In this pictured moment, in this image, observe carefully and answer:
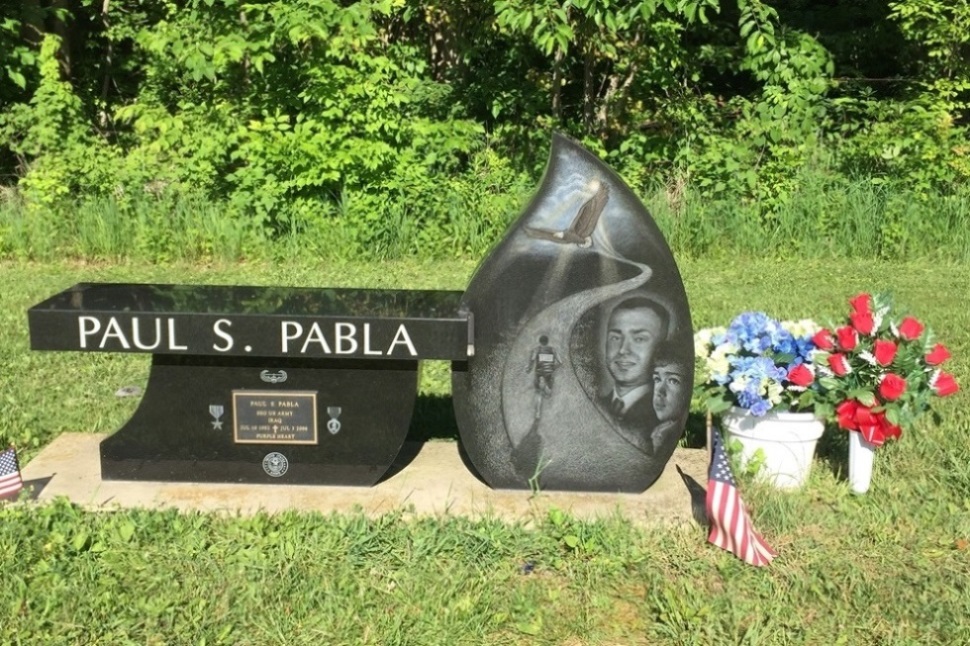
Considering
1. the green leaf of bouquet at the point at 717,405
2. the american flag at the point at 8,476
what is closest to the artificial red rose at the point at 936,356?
the green leaf of bouquet at the point at 717,405

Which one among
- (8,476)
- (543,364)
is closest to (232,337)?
(8,476)

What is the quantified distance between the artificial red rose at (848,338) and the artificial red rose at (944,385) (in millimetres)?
373

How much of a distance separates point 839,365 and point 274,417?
2257mm

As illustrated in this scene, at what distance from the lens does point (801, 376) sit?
4.48 meters

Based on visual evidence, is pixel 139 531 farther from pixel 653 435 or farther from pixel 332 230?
pixel 332 230

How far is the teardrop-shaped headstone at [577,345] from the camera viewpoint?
4.33 meters

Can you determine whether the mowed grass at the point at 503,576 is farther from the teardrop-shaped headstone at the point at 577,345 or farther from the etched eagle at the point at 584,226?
the etched eagle at the point at 584,226

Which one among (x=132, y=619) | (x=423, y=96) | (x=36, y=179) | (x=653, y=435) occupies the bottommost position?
(x=132, y=619)

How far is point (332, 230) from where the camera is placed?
9250 millimetres

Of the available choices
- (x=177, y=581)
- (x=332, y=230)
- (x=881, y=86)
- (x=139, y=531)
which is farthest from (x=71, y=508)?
(x=881, y=86)

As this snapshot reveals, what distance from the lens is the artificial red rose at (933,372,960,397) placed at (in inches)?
177

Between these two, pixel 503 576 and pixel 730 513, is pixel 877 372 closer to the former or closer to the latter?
pixel 730 513

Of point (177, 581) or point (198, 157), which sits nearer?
point (177, 581)

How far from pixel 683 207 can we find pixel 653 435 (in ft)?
17.7
